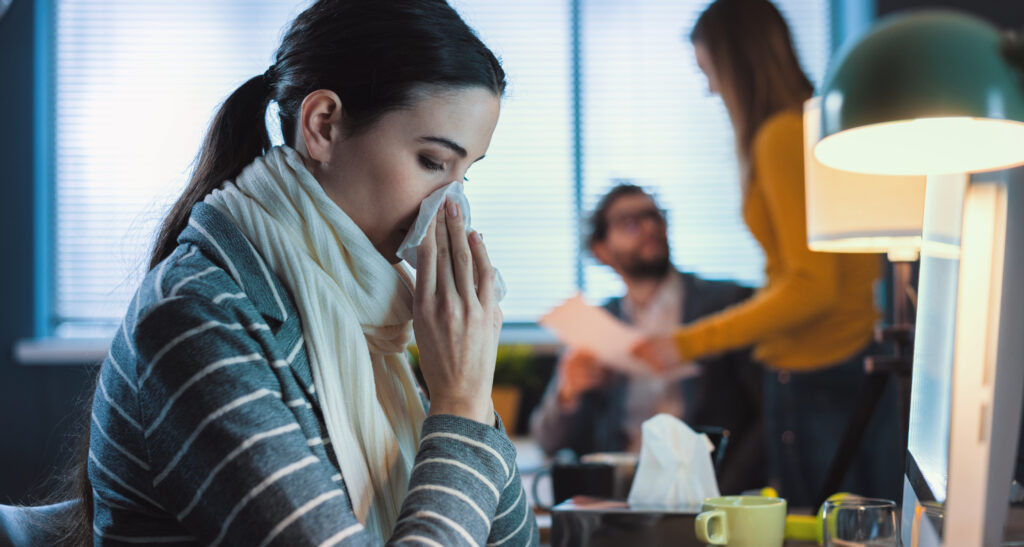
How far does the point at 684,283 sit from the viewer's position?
2.63 m

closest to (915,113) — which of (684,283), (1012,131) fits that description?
(1012,131)

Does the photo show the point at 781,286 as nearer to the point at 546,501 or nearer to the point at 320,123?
the point at 546,501

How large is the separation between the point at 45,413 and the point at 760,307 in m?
2.47

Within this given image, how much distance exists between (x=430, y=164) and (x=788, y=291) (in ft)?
5.25

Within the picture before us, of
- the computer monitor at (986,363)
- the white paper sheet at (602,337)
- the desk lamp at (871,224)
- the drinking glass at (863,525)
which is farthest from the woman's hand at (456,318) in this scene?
the white paper sheet at (602,337)

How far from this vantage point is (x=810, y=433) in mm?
2584

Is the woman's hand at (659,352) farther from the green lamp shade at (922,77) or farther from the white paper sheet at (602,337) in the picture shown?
the green lamp shade at (922,77)

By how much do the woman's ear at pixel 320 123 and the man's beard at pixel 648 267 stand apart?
5.45ft

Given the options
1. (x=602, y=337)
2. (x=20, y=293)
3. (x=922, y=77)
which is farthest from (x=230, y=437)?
(x=20, y=293)

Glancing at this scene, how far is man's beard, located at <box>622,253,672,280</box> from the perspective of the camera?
2568 millimetres

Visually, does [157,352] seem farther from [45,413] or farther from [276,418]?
[45,413]

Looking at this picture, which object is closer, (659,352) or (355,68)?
(355,68)

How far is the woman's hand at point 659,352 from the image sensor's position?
250 centimetres

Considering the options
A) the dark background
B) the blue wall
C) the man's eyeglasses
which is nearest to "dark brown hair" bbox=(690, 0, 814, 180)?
the man's eyeglasses
